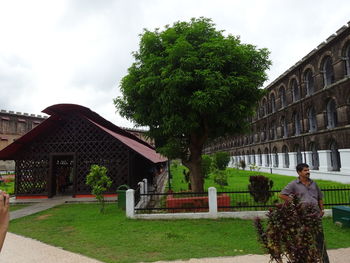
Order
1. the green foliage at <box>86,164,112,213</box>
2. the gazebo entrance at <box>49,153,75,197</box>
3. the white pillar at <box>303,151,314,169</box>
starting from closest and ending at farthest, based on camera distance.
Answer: the green foliage at <box>86,164,112,213</box> < the gazebo entrance at <box>49,153,75,197</box> < the white pillar at <box>303,151,314,169</box>

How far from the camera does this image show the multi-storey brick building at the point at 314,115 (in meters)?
19.7

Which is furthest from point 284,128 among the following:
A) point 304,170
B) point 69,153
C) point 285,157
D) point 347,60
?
point 304,170

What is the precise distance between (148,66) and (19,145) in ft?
35.4

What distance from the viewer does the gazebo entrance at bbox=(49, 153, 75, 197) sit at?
16.9m

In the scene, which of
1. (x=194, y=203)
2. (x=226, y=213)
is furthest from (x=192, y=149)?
(x=226, y=213)

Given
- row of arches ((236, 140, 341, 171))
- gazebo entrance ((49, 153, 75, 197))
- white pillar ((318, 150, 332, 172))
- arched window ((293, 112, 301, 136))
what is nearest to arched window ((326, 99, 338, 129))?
row of arches ((236, 140, 341, 171))

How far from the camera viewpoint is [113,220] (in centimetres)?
1014

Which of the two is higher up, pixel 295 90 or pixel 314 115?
pixel 295 90

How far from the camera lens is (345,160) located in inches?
767

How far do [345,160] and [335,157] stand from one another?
90.3 inches

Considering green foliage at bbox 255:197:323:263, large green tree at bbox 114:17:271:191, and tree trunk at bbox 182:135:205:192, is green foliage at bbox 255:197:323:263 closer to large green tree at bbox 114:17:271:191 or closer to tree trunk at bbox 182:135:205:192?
large green tree at bbox 114:17:271:191

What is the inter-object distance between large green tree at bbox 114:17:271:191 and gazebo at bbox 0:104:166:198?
3790mm

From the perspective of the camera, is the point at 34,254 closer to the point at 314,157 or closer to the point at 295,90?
the point at 314,157

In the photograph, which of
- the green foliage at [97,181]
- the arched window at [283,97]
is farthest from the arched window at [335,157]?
the green foliage at [97,181]
